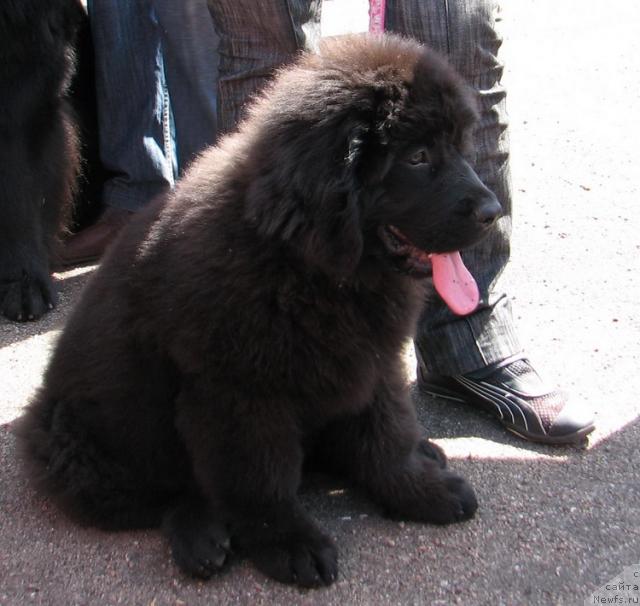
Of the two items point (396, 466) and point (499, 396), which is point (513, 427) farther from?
point (396, 466)

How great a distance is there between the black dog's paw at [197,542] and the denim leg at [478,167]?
1161mm

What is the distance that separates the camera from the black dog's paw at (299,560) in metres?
2.30

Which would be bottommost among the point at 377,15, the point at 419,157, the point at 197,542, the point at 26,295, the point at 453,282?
the point at 26,295

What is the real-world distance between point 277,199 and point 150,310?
0.49 m

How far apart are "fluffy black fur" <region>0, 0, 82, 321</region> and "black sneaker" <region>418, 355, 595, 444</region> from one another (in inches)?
76.9

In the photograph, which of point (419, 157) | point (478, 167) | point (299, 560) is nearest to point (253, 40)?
point (478, 167)

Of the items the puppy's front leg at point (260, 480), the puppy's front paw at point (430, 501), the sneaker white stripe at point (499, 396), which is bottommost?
the sneaker white stripe at point (499, 396)

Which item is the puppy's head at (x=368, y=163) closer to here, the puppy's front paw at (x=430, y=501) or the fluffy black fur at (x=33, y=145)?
the puppy's front paw at (x=430, y=501)

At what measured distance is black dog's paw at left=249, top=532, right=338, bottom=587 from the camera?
2.30 meters

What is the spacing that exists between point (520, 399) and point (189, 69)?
A: 2563mm

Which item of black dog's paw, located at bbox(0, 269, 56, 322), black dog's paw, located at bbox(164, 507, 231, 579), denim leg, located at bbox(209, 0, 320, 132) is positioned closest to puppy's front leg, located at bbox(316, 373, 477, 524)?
black dog's paw, located at bbox(164, 507, 231, 579)

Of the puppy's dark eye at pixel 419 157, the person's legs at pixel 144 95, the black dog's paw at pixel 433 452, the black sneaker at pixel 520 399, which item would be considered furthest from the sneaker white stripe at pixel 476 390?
the person's legs at pixel 144 95

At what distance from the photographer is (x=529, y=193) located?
5.33 m

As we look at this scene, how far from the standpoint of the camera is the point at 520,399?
309cm
